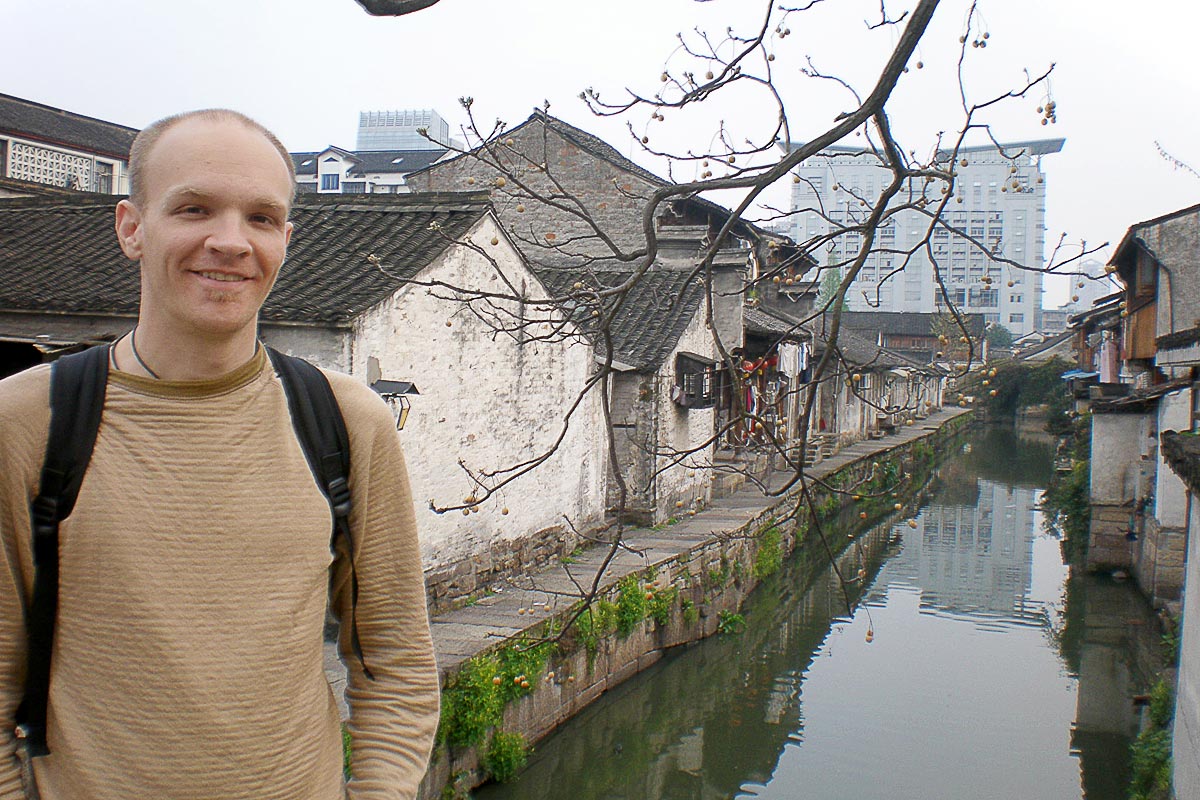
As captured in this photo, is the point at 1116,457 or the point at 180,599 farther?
the point at 1116,457

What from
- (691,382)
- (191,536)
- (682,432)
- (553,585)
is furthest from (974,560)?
(191,536)

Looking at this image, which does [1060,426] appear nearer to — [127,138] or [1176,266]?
[1176,266]

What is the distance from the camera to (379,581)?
173cm

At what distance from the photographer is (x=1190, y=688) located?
6.00 meters

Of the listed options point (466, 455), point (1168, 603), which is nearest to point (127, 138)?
point (466, 455)

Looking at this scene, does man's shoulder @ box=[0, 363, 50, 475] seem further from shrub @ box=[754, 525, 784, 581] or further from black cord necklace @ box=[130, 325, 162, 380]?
shrub @ box=[754, 525, 784, 581]

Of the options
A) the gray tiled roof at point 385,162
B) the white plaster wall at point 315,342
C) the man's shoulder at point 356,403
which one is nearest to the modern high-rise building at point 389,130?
the gray tiled roof at point 385,162

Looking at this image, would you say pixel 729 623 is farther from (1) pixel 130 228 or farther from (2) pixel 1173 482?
→ (1) pixel 130 228

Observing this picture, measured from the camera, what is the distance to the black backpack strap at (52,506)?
57.1 inches

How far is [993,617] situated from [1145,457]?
10.2ft

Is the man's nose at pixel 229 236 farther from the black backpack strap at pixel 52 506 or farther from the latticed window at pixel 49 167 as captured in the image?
the latticed window at pixel 49 167

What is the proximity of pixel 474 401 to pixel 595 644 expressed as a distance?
2.48m

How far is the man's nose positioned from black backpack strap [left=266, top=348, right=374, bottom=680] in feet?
0.76

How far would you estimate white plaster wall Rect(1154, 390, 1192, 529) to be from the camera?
39.9 ft
